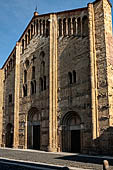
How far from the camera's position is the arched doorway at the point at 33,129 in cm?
2261

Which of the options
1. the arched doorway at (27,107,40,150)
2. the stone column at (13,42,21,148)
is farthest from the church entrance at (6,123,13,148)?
the arched doorway at (27,107,40,150)

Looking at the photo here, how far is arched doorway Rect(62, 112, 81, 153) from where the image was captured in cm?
1872

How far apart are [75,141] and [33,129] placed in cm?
605

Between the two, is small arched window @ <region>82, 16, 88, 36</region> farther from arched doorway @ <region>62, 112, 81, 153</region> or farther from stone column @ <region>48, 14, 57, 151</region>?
arched doorway @ <region>62, 112, 81, 153</region>

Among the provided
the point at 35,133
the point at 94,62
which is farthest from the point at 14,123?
the point at 94,62

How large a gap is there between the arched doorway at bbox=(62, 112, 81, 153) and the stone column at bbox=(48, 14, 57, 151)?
0.94 m

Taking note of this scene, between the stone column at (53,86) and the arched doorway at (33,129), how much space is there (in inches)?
121

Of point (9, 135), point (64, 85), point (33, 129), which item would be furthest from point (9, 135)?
point (64, 85)

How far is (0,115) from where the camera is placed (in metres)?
28.4

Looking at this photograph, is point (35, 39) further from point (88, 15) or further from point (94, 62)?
point (94, 62)

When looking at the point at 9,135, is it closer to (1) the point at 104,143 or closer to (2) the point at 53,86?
(2) the point at 53,86

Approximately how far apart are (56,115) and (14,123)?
6820 mm

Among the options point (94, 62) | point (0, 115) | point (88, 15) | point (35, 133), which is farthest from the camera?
point (0, 115)

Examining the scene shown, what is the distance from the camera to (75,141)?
1888 centimetres
